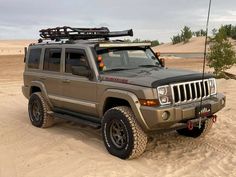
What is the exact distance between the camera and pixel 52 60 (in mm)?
8078

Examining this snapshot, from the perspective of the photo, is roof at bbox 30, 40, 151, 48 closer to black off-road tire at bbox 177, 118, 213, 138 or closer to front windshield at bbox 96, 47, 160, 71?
front windshield at bbox 96, 47, 160, 71

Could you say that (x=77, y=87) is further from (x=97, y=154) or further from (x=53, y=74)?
(x=97, y=154)

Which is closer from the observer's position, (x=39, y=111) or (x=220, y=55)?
(x=39, y=111)

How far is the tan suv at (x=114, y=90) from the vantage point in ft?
19.2

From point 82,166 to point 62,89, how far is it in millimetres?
2225

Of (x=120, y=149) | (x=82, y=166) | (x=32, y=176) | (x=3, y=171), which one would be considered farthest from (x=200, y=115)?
(x=3, y=171)

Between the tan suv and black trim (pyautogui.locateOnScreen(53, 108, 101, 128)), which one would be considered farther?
black trim (pyautogui.locateOnScreen(53, 108, 101, 128))

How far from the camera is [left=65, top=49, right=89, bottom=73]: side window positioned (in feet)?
23.3

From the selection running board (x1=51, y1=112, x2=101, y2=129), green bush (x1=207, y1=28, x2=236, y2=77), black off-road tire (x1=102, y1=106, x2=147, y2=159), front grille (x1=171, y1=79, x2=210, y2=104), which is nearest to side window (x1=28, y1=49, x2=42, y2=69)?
running board (x1=51, y1=112, x2=101, y2=129)

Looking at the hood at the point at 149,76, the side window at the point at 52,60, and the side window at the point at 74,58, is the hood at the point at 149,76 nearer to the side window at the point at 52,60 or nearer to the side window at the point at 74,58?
the side window at the point at 74,58

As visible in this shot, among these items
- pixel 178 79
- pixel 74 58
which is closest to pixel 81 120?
pixel 74 58

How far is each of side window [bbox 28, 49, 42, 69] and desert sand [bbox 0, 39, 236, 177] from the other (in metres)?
1.30

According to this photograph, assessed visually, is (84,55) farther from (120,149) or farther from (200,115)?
(200,115)

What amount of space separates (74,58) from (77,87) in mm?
588
